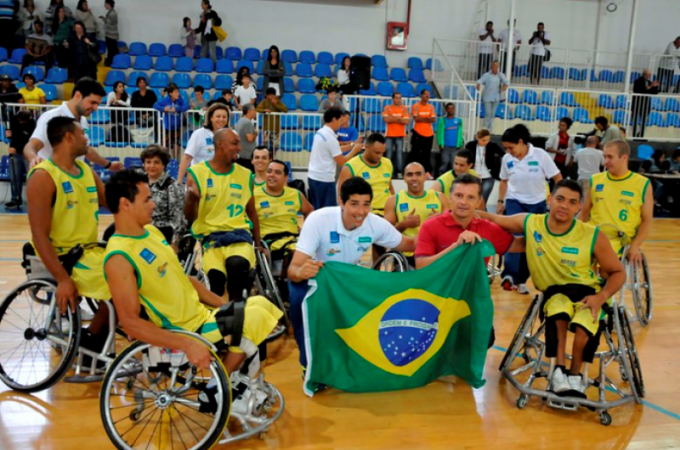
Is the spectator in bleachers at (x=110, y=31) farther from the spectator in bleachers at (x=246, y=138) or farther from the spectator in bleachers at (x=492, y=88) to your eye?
the spectator in bleachers at (x=492, y=88)

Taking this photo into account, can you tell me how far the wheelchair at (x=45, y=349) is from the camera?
10.8 ft

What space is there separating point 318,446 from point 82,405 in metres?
1.34

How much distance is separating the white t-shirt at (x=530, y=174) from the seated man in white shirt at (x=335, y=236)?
2642 millimetres

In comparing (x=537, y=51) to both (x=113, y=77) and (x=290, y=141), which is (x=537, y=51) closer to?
(x=290, y=141)

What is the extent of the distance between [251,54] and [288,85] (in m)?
1.25

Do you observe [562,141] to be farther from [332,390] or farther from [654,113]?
[332,390]

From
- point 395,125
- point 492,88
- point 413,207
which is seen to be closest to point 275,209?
point 413,207

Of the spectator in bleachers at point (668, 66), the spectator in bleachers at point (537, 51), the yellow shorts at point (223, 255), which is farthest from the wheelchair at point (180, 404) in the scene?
the spectator in bleachers at point (668, 66)

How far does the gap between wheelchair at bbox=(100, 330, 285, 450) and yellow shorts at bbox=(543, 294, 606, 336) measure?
160 cm

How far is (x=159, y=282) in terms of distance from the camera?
9.29 ft

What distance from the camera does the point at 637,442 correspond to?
312cm

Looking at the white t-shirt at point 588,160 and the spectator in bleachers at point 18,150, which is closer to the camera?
the white t-shirt at point 588,160

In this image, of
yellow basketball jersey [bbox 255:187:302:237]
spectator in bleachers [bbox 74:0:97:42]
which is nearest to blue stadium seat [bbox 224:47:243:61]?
spectator in bleachers [bbox 74:0:97:42]

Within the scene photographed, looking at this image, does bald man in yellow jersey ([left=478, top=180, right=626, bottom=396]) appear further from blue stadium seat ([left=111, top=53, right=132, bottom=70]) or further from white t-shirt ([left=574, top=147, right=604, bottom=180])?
blue stadium seat ([left=111, top=53, right=132, bottom=70])
